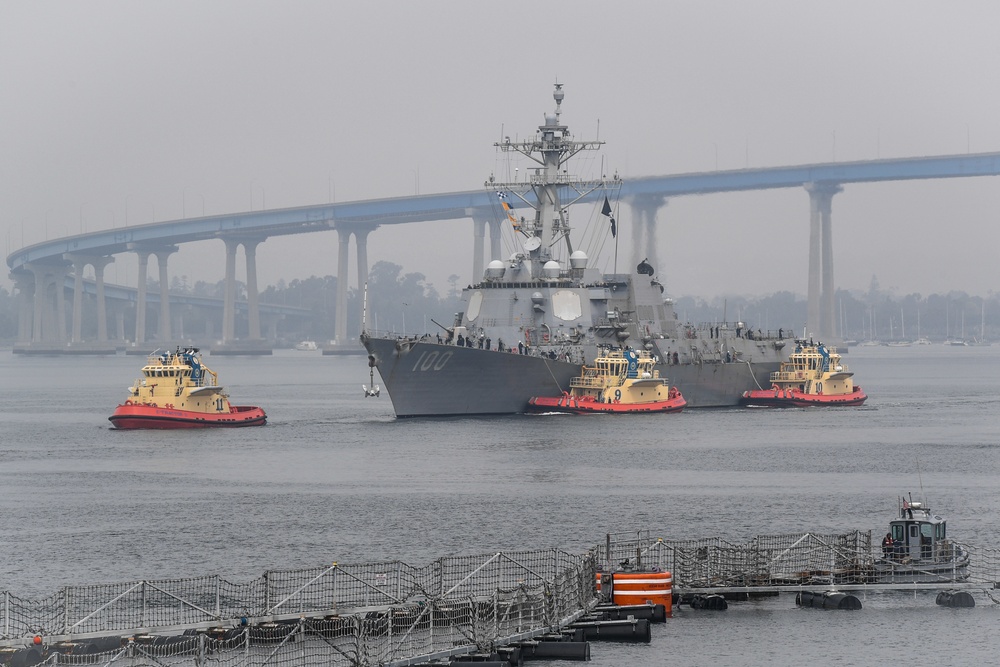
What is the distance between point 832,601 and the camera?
30.0 meters

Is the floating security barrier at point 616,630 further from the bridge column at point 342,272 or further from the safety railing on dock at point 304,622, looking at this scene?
the bridge column at point 342,272

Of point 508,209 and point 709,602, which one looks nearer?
point 709,602

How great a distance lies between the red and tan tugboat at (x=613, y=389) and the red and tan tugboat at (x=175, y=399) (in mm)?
14874

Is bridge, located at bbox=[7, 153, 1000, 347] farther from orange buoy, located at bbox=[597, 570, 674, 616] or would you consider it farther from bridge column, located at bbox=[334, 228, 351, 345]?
orange buoy, located at bbox=[597, 570, 674, 616]

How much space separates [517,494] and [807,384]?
1684 inches

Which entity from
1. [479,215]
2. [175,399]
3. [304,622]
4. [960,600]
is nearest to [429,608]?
[304,622]

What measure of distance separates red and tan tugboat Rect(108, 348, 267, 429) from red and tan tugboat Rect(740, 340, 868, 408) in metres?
31.3

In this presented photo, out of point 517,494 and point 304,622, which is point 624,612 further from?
point 517,494

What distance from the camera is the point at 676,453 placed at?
5756 cm

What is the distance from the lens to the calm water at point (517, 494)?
95.5 feet

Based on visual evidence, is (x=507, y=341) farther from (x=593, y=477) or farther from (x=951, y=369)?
(x=951, y=369)

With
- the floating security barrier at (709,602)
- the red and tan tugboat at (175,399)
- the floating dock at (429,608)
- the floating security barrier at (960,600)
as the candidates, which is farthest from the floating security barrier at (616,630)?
the red and tan tugboat at (175,399)

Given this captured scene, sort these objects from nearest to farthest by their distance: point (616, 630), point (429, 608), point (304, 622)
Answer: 1. point (429, 608)
2. point (304, 622)
3. point (616, 630)

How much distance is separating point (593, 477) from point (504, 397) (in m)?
21.3
